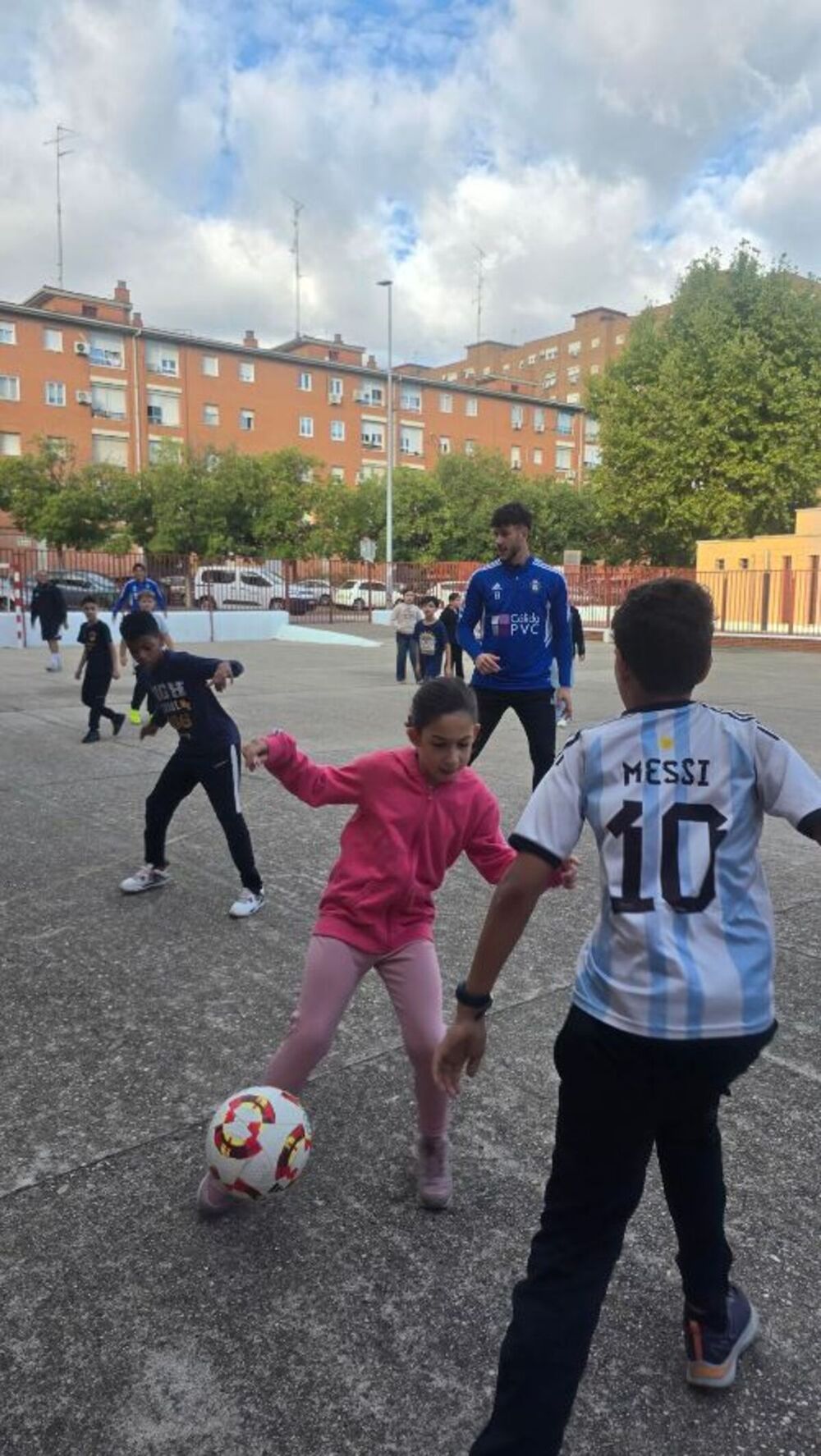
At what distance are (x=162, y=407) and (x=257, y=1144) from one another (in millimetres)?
61333

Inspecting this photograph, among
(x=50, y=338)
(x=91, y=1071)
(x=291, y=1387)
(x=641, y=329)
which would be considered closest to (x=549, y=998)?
(x=91, y=1071)

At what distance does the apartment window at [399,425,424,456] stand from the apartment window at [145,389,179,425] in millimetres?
16919

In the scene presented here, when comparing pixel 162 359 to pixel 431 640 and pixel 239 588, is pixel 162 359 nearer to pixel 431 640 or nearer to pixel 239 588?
pixel 239 588

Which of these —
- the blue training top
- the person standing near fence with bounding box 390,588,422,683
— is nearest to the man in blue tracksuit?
the blue training top

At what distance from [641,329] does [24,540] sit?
29.5 metres

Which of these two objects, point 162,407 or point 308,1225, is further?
point 162,407

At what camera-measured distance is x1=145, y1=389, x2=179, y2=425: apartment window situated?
5775 cm

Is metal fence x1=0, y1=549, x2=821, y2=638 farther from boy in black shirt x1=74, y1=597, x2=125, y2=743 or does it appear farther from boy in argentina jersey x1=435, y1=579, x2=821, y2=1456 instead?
boy in argentina jersey x1=435, y1=579, x2=821, y2=1456

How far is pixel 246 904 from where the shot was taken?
15.7 ft

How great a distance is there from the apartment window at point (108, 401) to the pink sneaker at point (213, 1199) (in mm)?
59410

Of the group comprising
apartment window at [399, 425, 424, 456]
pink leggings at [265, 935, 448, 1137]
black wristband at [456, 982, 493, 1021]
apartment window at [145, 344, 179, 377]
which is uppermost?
apartment window at [145, 344, 179, 377]

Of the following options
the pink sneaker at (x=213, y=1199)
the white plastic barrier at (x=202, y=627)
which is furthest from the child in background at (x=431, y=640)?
the pink sneaker at (x=213, y=1199)

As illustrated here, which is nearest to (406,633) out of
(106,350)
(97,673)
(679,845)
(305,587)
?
(97,673)

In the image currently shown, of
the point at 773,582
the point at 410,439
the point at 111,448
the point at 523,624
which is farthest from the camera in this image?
the point at 410,439
